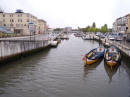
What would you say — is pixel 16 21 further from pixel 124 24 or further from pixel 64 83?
pixel 64 83

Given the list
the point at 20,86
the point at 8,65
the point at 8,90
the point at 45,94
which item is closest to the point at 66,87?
the point at 45,94

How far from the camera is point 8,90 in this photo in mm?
10305

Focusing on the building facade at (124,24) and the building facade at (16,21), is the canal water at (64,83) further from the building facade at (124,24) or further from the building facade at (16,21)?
the building facade at (16,21)


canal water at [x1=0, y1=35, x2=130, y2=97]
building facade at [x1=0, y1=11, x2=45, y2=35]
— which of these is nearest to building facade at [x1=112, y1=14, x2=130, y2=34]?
canal water at [x1=0, y1=35, x2=130, y2=97]

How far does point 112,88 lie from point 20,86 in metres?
9.19

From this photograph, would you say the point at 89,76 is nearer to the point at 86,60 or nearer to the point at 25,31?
the point at 86,60

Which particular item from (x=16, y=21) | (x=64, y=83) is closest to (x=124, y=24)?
(x=16, y=21)

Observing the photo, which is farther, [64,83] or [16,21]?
[16,21]

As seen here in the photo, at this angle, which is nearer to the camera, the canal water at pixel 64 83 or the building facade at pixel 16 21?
the canal water at pixel 64 83

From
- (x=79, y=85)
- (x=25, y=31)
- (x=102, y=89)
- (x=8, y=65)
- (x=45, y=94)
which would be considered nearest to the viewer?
(x=45, y=94)

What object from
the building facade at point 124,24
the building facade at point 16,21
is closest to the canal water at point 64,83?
Answer: the building facade at point 124,24

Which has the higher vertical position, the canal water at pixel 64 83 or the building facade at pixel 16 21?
the building facade at pixel 16 21

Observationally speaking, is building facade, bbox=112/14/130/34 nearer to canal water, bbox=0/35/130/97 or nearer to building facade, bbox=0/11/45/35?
canal water, bbox=0/35/130/97

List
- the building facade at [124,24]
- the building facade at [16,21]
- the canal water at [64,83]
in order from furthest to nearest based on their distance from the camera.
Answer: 1. the building facade at [16,21]
2. the building facade at [124,24]
3. the canal water at [64,83]
